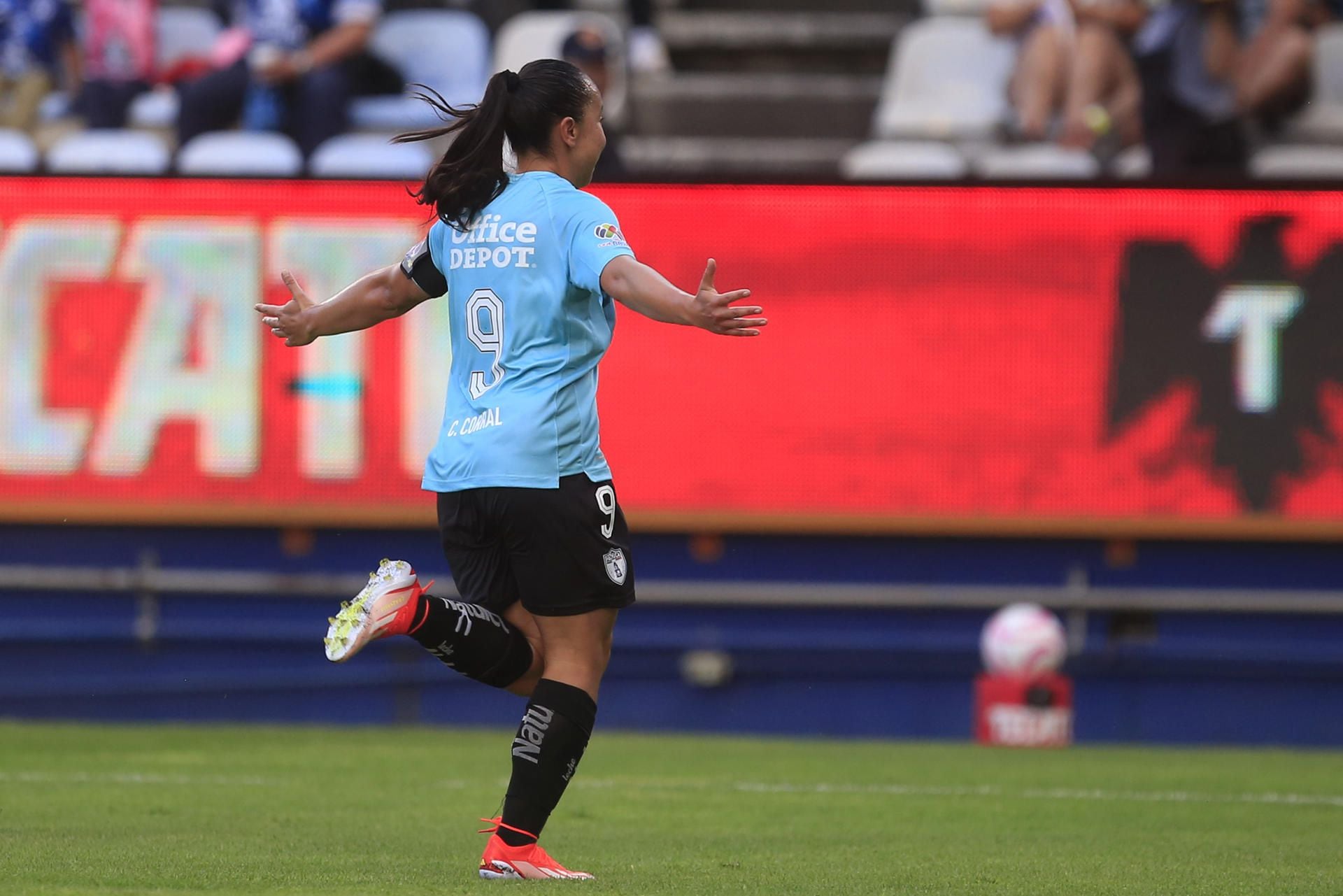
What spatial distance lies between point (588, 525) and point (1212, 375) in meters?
5.68

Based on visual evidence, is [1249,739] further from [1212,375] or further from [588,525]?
[588,525]

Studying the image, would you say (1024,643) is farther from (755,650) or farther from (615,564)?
(615,564)

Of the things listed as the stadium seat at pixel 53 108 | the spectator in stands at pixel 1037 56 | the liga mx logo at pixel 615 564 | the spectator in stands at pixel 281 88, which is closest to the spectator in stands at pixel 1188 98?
the spectator in stands at pixel 1037 56

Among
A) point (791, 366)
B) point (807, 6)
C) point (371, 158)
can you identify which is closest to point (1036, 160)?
point (791, 366)

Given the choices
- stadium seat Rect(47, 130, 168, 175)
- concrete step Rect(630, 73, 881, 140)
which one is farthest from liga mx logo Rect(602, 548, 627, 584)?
concrete step Rect(630, 73, 881, 140)

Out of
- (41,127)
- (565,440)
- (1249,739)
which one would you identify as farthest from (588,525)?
(41,127)

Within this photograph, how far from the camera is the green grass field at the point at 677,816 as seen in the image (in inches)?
192

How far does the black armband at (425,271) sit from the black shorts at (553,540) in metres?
0.53

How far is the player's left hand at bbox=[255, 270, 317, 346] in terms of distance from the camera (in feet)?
17.1

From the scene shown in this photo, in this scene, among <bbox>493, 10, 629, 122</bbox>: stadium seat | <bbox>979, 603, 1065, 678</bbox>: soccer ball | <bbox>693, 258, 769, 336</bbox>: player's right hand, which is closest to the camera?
<bbox>693, 258, 769, 336</bbox>: player's right hand

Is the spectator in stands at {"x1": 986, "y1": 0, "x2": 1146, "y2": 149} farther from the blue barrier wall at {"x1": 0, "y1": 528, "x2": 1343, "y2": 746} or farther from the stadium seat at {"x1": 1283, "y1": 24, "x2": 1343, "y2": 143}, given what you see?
the blue barrier wall at {"x1": 0, "y1": 528, "x2": 1343, "y2": 746}

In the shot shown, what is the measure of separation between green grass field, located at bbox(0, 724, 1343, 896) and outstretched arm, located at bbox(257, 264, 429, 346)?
4.19 ft

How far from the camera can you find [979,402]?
9859 millimetres

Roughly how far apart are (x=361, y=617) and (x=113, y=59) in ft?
29.1
